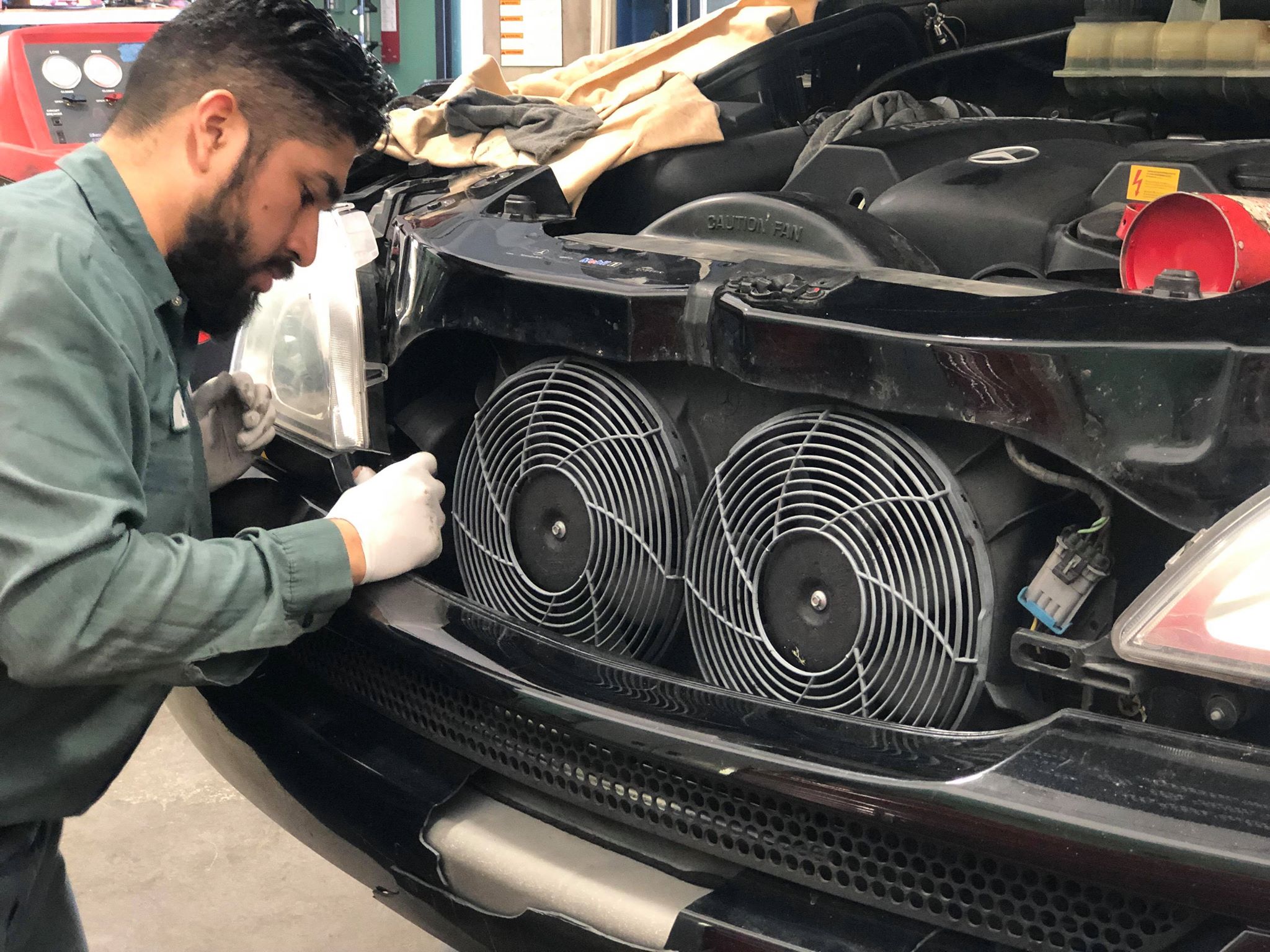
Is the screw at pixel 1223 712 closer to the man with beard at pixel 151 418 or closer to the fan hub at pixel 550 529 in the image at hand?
the fan hub at pixel 550 529

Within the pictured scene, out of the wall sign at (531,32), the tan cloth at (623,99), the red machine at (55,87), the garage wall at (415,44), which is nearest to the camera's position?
the tan cloth at (623,99)

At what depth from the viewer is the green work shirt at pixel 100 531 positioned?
41.1 inches

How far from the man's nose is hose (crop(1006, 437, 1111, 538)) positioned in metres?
0.77

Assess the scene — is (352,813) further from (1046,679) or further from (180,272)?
(1046,679)

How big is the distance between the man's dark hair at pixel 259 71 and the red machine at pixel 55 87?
3683 millimetres

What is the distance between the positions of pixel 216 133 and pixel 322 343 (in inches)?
15.2

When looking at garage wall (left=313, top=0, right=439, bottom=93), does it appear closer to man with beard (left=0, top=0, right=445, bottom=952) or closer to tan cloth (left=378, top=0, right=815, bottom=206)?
tan cloth (left=378, top=0, right=815, bottom=206)

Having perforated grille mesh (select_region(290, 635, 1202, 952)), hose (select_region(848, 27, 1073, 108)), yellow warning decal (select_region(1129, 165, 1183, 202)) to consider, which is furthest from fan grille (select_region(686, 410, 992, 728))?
hose (select_region(848, 27, 1073, 108))

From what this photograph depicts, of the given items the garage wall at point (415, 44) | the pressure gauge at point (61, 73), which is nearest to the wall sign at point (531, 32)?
the garage wall at point (415, 44)

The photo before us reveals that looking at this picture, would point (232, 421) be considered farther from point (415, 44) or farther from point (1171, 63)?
point (415, 44)

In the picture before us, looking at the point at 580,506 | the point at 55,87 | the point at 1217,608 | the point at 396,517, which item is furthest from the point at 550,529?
the point at 55,87

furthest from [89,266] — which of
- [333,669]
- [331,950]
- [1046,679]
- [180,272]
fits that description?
[331,950]

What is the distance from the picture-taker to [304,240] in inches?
52.1

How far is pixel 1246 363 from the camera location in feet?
2.88
